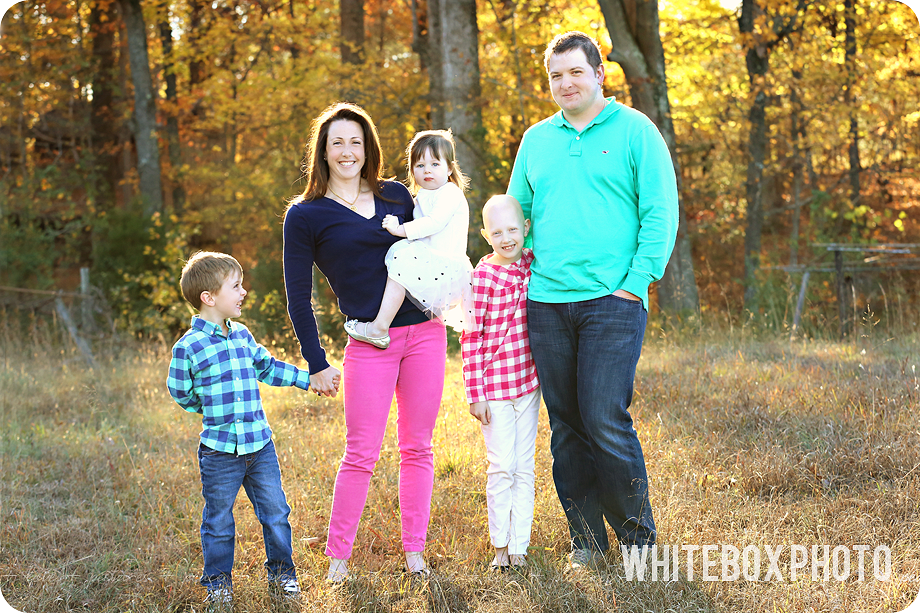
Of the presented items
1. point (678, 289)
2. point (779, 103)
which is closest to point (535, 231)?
point (678, 289)

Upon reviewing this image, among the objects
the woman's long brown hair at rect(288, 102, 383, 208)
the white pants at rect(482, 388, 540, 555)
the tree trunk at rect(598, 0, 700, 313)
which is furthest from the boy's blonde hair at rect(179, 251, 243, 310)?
the tree trunk at rect(598, 0, 700, 313)

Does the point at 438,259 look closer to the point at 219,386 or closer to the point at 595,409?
the point at 595,409

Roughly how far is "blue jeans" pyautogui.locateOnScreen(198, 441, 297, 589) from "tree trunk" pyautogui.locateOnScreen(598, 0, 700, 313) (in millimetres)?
6245

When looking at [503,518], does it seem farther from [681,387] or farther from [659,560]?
[681,387]

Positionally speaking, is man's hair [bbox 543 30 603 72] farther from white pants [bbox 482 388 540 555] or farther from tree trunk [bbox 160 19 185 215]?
tree trunk [bbox 160 19 185 215]

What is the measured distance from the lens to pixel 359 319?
10.9ft

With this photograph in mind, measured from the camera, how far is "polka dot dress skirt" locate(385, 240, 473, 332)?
3209 mm

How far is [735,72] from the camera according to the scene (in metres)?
13.8

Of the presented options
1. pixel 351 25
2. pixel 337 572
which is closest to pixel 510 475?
pixel 337 572

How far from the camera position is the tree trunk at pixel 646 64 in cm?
849

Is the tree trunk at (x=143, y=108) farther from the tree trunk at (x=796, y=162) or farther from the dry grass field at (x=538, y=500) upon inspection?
the tree trunk at (x=796, y=162)

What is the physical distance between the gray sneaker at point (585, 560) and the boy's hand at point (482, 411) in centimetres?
71

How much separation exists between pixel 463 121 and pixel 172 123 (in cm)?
1139

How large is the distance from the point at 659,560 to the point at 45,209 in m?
17.1
